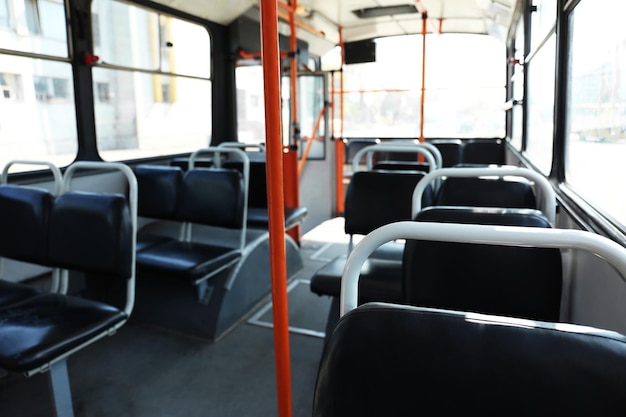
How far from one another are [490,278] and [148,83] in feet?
10.6

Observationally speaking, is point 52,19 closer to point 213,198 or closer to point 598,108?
point 213,198

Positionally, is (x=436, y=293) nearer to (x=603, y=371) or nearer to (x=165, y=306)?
(x=603, y=371)

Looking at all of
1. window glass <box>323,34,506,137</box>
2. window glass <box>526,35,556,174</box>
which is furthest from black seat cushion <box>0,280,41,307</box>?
window glass <box>323,34,506,137</box>

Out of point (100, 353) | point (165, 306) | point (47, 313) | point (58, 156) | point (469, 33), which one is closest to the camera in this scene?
point (47, 313)

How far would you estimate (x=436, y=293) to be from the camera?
4.39ft

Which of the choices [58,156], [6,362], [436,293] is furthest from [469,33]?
[6,362]

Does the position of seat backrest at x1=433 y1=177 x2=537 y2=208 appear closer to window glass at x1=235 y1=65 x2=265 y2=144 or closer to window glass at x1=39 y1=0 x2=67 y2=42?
window glass at x1=39 y1=0 x2=67 y2=42

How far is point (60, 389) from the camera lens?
1638 mm

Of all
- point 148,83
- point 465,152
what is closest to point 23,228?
point 148,83

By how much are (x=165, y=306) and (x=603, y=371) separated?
7.89 ft

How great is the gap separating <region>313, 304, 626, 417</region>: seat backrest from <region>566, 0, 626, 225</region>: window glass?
764 mm

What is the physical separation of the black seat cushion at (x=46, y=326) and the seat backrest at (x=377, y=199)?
123 centimetres

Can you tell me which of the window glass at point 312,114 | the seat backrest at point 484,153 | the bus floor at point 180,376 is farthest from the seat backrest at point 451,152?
the bus floor at point 180,376

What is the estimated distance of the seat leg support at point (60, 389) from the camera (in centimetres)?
161
